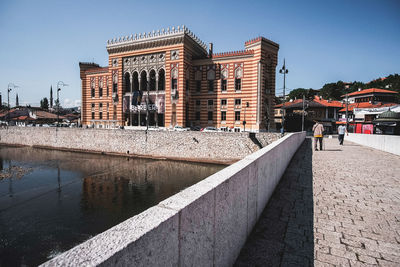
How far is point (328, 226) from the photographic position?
3.78 metres

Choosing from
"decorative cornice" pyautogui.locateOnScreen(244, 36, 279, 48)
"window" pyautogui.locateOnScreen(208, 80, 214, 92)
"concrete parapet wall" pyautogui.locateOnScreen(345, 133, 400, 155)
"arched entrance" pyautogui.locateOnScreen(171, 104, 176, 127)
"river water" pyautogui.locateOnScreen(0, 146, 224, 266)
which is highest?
"decorative cornice" pyautogui.locateOnScreen(244, 36, 279, 48)

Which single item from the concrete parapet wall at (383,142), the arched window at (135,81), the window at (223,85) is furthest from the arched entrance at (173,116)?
the concrete parapet wall at (383,142)

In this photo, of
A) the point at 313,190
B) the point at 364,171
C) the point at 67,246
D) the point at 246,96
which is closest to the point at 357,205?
the point at 313,190

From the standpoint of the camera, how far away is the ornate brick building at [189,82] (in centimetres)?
3053

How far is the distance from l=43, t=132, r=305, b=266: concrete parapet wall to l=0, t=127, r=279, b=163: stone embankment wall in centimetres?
1888

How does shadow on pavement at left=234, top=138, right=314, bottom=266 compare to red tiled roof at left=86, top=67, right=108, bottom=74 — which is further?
red tiled roof at left=86, top=67, right=108, bottom=74

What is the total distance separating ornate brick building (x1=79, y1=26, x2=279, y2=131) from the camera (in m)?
30.5

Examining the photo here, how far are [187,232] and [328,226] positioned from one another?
3.32 m

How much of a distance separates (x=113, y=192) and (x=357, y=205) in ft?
50.8

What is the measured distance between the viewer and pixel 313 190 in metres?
5.59

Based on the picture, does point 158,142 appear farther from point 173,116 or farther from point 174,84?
point 174,84

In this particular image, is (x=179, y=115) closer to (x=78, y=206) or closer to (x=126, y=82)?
(x=126, y=82)

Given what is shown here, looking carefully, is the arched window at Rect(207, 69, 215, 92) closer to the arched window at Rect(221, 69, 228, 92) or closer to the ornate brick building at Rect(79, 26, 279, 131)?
the ornate brick building at Rect(79, 26, 279, 131)

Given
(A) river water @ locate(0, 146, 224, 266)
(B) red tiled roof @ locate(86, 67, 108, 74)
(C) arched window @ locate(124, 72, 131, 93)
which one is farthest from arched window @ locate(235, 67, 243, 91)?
A: (B) red tiled roof @ locate(86, 67, 108, 74)
